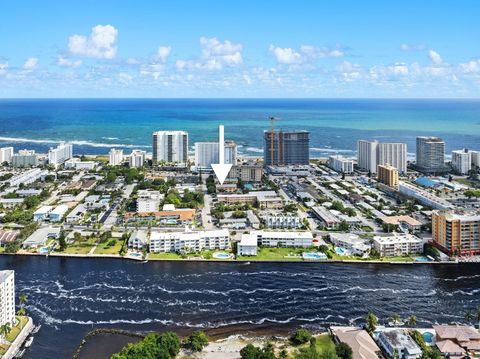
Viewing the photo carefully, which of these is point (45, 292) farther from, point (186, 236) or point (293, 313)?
point (293, 313)

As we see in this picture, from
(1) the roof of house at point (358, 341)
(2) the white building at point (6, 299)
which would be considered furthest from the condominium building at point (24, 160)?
(1) the roof of house at point (358, 341)

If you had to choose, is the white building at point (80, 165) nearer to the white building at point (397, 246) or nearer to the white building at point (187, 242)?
the white building at point (187, 242)

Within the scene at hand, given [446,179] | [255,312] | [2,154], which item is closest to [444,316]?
[255,312]

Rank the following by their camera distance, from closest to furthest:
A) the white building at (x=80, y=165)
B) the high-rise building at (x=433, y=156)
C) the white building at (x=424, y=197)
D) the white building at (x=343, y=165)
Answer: the white building at (x=424, y=197) < the high-rise building at (x=433, y=156) < the white building at (x=343, y=165) < the white building at (x=80, y=165)

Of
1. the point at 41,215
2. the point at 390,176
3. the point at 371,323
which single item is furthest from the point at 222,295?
the point at 390,176

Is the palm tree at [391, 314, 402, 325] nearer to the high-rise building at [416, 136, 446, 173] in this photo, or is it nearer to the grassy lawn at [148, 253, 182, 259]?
the grassy lawn at [148, 253, 182, 259]

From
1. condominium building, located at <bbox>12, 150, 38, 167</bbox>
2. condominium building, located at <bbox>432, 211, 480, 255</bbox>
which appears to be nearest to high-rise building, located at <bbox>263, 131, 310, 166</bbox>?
condominium building, located at <bbox>12, 150, 38, 167</bbox>

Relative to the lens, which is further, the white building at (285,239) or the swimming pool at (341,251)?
the white building at (285,239)
